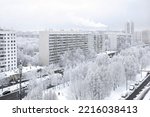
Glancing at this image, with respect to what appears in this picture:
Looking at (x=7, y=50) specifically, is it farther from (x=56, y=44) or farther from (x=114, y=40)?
(x=114, y=40)

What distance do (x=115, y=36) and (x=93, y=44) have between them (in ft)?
7.80

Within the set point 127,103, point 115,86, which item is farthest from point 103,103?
point 115,86

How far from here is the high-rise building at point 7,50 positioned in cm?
562

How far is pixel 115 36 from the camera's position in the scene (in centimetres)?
1084

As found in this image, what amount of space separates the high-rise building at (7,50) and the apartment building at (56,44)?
982 millimetres

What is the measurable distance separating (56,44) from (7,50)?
5.54 ft

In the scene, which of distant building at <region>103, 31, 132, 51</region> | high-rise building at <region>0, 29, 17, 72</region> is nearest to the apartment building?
high-rise building at <region>0, 29, 17, 72</region>

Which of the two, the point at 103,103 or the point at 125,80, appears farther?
the point at 125,80

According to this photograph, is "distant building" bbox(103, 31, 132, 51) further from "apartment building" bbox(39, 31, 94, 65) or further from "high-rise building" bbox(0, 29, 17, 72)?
"high-rise building" bbox(0, 29, 17, 72)

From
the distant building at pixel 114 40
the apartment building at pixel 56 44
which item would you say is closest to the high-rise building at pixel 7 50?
the apartment building at pixel 56 44

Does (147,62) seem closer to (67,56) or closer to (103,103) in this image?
(67,56)

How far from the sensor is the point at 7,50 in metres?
5.76

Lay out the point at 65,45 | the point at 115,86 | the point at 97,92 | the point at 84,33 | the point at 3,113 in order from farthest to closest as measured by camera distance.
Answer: the point at 84,33
the point at 65,45
the point at 115,86
the point at 97,92
the point at 3,113

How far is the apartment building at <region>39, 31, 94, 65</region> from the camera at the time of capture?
261 inches
